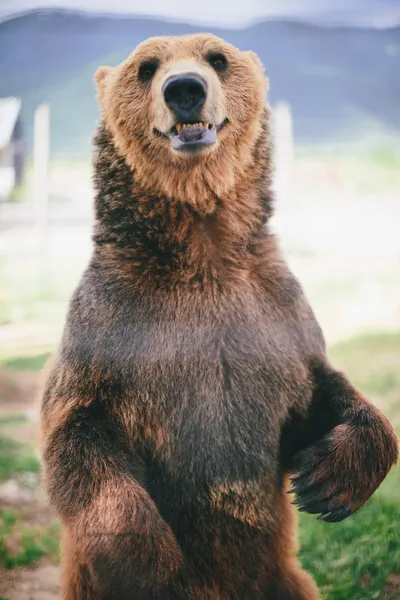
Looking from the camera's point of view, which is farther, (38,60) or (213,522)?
(38,60)

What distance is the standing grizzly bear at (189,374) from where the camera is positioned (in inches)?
96.5

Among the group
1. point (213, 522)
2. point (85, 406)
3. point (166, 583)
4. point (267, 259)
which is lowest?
point (166, 583)

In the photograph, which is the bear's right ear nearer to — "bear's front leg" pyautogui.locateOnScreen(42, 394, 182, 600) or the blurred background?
the blurred background

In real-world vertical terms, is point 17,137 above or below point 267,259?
above

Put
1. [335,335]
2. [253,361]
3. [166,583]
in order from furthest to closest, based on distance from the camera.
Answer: [335,335] → [253,361] → [166,583]

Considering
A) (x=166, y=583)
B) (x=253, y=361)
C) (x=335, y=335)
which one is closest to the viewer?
(x=166, y=583)

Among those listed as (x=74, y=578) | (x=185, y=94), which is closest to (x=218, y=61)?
(x=185, y=94)

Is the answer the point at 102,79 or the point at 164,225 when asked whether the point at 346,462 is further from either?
the point at 102,79

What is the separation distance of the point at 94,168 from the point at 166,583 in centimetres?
150

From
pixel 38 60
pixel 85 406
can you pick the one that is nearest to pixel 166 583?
pixel 85 406

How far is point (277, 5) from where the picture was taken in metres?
2.82

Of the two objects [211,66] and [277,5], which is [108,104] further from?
[277,5]

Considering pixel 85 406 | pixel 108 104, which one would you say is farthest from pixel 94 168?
pixel 85 406

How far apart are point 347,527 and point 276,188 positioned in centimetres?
156
